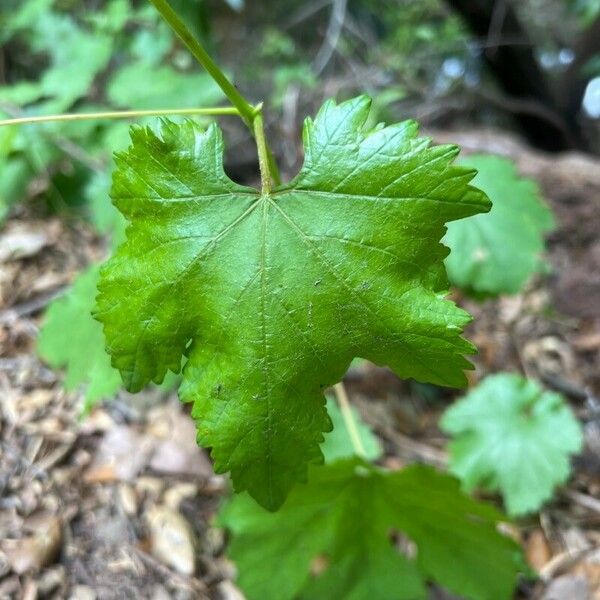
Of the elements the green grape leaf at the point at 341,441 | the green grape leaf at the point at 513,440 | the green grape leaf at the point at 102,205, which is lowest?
the green grape leaf at the point at 513,440

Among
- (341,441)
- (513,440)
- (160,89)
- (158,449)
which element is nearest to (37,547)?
(158,449)

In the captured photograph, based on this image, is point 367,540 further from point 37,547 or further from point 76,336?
point 76,336

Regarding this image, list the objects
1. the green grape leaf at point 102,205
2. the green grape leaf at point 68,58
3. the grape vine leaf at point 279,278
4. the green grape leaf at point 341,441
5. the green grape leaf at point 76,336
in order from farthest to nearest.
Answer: the green grape leaf at point 68,58
the green grape leaf at point 102,205
the green grape leaf at point 341,441
the green grape leaf at point 76,336
the grape vine leaf at point 279,278

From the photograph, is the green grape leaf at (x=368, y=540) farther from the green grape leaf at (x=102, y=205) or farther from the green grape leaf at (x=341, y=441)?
the green grape leaf at (x=102, y=205)

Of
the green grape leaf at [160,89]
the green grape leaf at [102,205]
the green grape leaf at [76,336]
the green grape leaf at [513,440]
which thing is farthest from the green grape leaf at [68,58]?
the green grape leaf at [513,440]

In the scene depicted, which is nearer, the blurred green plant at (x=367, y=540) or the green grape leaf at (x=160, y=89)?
the blurred green plant at (x=367, y=540)

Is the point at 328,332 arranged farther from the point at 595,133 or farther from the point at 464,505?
the point at 595,133

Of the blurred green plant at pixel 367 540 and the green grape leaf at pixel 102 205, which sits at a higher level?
the green grape leaf at pixel 102 205

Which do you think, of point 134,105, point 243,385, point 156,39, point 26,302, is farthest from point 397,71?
point 243,385

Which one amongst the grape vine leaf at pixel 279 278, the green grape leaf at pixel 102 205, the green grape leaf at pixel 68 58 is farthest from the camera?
the green grape leaf at pixel 68 58
